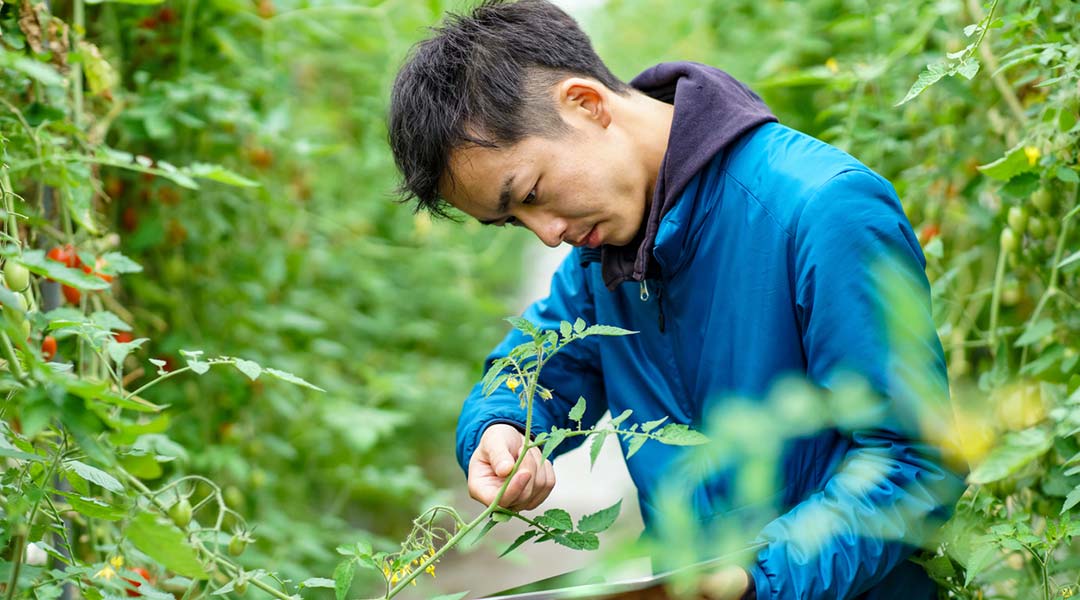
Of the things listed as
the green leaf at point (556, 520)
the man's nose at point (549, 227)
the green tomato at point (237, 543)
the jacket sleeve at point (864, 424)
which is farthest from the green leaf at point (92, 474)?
the jacket sleeve at point (864, 424)

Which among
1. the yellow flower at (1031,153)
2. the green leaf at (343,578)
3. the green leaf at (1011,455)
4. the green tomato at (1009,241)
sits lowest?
the green leaf at (343,578)

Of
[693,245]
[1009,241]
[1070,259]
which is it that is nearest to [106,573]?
[693,245]

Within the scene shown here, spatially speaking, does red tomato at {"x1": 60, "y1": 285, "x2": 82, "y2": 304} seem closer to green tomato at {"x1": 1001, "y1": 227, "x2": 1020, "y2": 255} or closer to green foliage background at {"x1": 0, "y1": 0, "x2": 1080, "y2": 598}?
green foliage background at {"x1": 0, "y1": 0, "x2": 1080, "y2": 598}

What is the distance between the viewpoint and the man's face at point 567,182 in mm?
1271

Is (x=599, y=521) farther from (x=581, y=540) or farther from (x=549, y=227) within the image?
(x=549, y=227)

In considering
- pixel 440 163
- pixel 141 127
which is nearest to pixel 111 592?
pixel 440 163

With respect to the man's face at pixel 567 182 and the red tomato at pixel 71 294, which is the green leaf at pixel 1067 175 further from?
the red tomato at pixel 71 294

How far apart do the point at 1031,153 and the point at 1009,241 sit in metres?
0.22

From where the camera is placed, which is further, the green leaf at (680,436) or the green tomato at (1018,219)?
the green tomato at (1018,219)

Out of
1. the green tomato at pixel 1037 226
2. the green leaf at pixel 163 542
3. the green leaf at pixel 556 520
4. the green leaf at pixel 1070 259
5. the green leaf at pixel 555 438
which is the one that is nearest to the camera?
the green leaf at pixel 163 542

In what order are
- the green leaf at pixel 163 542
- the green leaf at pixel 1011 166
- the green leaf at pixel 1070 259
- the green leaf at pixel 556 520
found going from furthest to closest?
the green leaf at pixel 1011 166, the green leaf at pixel 1070 259, the green leaf at pixel 556 520, the green leaf at pixel 163 542

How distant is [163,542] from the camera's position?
0.91 meters

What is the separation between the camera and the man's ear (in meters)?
1.31

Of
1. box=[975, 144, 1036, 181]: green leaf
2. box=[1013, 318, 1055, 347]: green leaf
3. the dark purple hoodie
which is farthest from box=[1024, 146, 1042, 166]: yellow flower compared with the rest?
the dark purple hoodie
